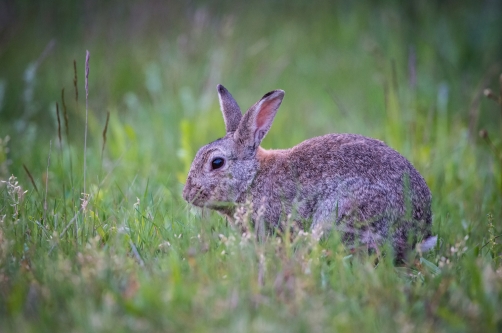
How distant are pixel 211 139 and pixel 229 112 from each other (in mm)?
1777

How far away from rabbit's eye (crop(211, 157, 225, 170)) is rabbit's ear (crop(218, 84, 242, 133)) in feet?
1.33

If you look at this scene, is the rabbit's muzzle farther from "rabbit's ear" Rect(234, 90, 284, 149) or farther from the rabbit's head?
"rabbit's ear" Rect(234, 90, 284, 149)

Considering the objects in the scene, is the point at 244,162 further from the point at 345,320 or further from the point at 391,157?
the point at 345,320

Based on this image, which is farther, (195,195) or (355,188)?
(195,195)

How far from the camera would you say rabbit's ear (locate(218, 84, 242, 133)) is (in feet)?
17.7

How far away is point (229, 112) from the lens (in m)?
5.46

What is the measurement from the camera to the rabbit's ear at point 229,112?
540 cm

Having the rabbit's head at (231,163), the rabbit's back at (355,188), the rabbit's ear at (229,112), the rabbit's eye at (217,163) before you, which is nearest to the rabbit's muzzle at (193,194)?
the rabbit's head at (231,163)

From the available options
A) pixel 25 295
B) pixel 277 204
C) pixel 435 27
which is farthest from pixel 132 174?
pixel 435 27

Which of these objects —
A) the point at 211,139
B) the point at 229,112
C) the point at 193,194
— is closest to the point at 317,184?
the point at 193,194

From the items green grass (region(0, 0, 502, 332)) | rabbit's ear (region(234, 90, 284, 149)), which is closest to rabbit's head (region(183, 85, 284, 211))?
rabbit's ear (region(234, 90, 284, 149))

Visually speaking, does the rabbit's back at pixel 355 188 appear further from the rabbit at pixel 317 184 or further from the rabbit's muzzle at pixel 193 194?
the rabbit's muzzle at pixel 193 194

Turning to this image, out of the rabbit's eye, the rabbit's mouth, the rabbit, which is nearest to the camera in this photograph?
the rabbit

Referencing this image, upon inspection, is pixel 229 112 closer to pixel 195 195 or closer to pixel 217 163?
pixel 217 163
